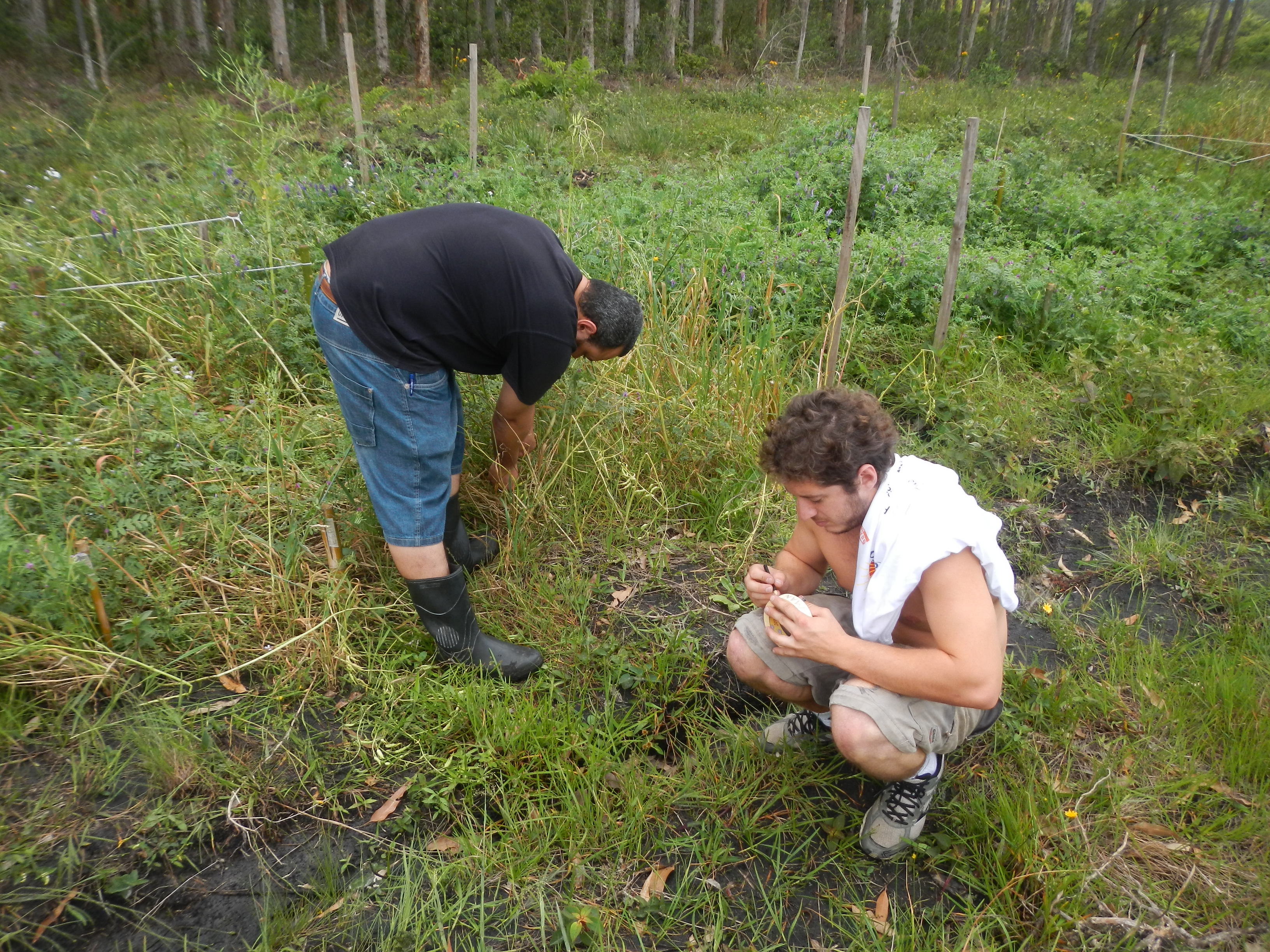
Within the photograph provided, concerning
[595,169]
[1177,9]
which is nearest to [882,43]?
[1177,9]

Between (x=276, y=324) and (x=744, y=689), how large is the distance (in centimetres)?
285

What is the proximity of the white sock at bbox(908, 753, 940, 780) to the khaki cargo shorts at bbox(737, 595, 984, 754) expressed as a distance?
2cm

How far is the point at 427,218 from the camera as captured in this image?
7.91ft

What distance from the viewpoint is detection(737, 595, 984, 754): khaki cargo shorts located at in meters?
1.98

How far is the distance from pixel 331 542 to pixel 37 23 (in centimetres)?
2257

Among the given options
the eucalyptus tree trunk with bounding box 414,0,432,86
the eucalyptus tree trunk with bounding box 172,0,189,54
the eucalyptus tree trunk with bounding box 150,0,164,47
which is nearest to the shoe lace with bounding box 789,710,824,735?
the eucalyptus tree trunk with bounding box 414,0,432,86

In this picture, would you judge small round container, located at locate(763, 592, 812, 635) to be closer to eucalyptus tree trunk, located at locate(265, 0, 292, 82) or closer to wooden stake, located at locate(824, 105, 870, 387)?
wooden stake, located at locate(824, 105, 870, 387)

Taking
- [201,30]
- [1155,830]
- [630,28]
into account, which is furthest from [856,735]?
[201,30]

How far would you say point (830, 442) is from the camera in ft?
6.26

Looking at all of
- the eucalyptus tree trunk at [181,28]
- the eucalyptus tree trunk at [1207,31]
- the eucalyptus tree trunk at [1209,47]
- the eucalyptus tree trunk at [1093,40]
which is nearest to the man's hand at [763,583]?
the eucalyptus tree trunk at [181,28]

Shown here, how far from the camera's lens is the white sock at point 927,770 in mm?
2068

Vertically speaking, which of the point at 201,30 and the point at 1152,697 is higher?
the point at 201,30

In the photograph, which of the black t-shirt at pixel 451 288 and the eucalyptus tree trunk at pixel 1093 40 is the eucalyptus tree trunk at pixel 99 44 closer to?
the black t-shirt at pixel 451 288

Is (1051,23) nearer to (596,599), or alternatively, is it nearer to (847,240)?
(847,240)
